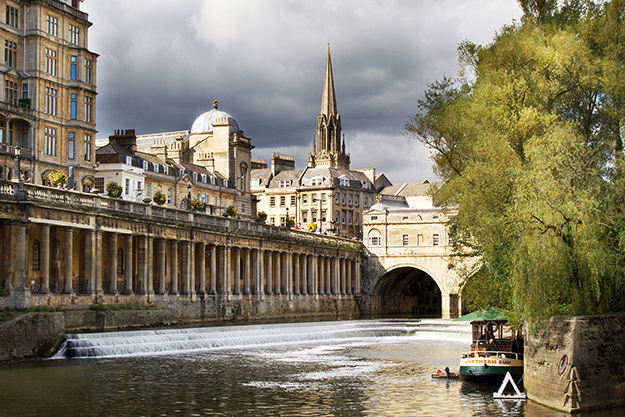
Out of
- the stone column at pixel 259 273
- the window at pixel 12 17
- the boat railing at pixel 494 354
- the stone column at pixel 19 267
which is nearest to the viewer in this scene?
the boat railing at pixel 494 354

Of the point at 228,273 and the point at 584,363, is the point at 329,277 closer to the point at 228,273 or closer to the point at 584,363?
the point at 228,273

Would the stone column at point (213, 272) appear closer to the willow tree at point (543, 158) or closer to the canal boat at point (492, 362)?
the willow tree at point (543, 158)

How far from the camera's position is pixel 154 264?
63.5 m

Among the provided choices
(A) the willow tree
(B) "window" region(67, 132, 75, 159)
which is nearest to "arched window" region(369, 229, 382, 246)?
(B) "window" region(67, 132, 75, 159)

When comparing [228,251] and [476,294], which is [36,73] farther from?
[476,294]

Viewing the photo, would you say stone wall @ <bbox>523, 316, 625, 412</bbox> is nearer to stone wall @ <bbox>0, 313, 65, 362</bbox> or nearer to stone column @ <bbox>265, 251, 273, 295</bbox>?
stone wall @ <bbox>0, 313, 65, 362</bbox>

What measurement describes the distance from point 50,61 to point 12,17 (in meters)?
4.22

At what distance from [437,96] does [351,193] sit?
325ft

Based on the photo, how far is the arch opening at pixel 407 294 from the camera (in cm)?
10619

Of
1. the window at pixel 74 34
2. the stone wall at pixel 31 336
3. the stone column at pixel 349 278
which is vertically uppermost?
the window at pixel 74 34

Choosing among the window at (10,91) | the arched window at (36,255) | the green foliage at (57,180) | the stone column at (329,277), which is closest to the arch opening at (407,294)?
the stone column at (329,277)

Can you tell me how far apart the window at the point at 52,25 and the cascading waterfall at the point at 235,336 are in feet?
94.0

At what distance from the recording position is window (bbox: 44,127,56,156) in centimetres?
6606

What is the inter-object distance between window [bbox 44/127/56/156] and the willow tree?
32.1 metres
